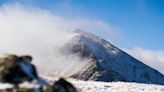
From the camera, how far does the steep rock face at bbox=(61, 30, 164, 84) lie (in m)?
111

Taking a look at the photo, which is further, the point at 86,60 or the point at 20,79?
the point at 86,60

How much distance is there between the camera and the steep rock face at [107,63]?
111375 mm

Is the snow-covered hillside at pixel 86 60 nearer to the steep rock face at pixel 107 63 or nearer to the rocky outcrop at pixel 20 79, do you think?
the steep rock face at pixel 107 63

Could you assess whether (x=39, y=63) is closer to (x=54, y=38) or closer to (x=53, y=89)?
(x=54, y=38)

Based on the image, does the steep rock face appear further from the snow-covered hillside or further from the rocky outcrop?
the rocky outcrop

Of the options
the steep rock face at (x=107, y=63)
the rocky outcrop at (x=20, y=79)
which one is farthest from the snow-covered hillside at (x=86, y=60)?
the rocky outcrop at (x=20, y=79)

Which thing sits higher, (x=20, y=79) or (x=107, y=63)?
(x=107, y=63)

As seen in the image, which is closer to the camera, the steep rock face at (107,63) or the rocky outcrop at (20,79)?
the rocky outcrop at (20,79)

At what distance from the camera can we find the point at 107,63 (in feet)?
378

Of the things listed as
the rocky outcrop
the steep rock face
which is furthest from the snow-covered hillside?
the rocky outcrop

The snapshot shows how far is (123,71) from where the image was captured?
117188 mm

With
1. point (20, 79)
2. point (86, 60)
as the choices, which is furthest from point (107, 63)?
point (20, 79)

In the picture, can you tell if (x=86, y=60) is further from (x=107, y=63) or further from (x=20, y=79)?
(x=20, y=79)

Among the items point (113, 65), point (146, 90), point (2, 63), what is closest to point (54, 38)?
point (113, 65)
